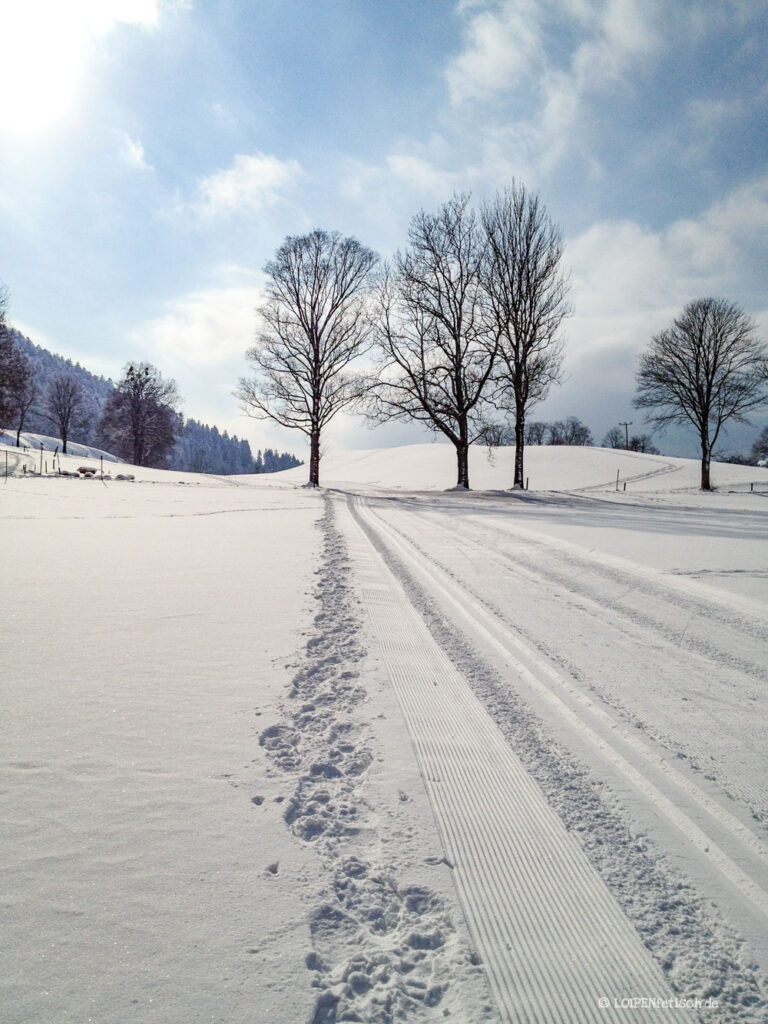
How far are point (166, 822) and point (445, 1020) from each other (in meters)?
1.03

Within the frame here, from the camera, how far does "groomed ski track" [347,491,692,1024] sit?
50.3 inches

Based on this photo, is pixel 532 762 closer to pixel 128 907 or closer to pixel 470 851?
pixel 470 851

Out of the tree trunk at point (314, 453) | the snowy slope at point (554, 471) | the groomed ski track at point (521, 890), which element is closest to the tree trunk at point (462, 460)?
the tree trunk at point (314, 453)

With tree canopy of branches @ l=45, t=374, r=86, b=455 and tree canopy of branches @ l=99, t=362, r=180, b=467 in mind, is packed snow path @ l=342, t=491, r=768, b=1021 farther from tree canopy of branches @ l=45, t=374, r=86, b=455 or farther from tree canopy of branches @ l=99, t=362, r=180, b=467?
tree canopy of branches @ l=45, t=374, r=86, b=455

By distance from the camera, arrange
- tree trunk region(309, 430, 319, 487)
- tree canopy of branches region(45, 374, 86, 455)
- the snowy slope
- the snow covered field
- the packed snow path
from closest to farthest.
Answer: the snow covered field, the packed snow path, tree trunk region(309, 430, 319, 487), the snowy slope, tree canopy of branches region(45, 374, 86, 455)

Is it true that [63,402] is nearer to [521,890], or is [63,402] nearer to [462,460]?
[462,460]

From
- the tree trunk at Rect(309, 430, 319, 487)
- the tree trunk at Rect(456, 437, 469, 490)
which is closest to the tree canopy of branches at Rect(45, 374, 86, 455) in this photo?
the tree trunk at Rect(309, 430, 319, 487)

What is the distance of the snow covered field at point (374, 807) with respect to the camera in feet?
4.12

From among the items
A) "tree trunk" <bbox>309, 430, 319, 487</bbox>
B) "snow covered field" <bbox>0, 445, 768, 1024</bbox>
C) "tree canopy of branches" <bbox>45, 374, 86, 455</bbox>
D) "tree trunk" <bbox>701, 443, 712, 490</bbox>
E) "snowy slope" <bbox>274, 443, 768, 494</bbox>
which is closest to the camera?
"snow covered field" <bbox>0, 445, 768, 1024</bbox>

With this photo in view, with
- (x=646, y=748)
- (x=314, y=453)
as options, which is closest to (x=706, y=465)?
(x=314, y=453)

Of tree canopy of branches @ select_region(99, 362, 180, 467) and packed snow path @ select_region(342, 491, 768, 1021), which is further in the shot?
tree canopy of branches @ select_region(99, 362, 180, 467)

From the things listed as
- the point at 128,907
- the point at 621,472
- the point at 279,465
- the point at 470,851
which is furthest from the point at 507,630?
the point at 279,465

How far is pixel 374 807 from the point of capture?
1.88m

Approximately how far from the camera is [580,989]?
1.28 m
